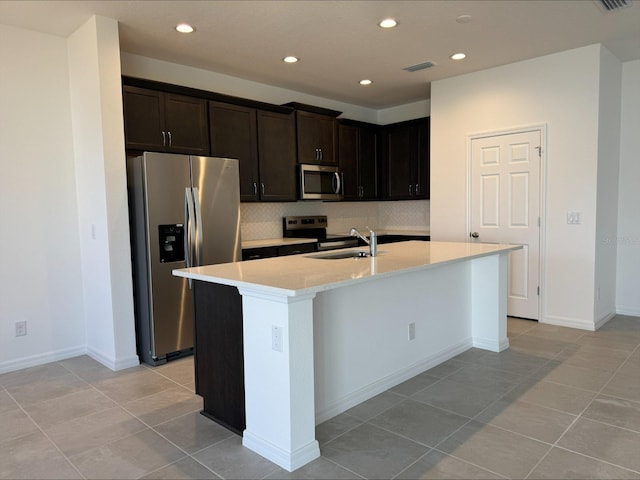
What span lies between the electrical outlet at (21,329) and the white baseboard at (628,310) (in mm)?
5810

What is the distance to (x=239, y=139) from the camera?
Result: 4.55 meters

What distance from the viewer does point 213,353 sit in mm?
2539

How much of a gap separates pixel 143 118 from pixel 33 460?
2.68 m

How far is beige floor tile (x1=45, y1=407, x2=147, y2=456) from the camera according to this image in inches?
92.3

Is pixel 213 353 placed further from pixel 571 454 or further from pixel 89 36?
pixel 89 36

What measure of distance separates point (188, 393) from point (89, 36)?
9.16 feet

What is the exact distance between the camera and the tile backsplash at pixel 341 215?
17.1 ft

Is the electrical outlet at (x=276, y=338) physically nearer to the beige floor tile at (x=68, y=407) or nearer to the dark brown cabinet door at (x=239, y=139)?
the beige floor tile at (x=68, y=407)

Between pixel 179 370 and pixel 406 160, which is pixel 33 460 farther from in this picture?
pixel 406 160

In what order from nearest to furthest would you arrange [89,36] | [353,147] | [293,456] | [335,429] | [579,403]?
[293,456] < [335,429] < [579,403] < [89,36] < [353,147]

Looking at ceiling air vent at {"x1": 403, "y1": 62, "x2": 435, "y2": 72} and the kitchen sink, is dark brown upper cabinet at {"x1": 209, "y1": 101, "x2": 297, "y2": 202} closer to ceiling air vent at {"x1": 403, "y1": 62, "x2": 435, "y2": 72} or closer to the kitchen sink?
ceiling air vent at {"x1": 403, "y1": 62, "x2": 435, "y2": 72}

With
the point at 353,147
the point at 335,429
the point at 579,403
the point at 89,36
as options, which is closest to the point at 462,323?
the point at 579,403

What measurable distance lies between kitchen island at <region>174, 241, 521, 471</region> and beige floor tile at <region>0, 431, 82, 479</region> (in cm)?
88

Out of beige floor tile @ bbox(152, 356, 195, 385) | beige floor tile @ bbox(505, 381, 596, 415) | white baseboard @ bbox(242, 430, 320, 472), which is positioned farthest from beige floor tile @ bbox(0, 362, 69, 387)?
beige floor tile @ bbox(505, 381, 596, 415)
